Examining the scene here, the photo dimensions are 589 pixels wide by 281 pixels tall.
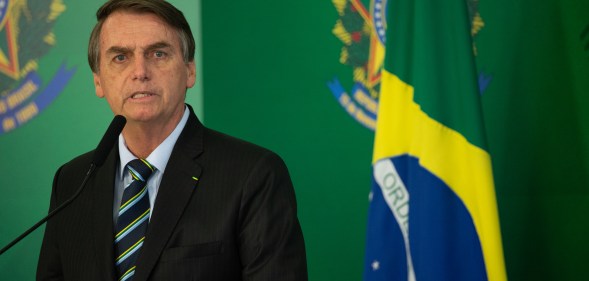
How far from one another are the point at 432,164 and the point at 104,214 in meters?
1.04

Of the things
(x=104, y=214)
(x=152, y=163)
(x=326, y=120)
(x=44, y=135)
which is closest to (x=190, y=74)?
(x=152, y=163)

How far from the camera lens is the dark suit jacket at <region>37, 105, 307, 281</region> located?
1.58m

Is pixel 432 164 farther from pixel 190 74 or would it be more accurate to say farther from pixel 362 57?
pixel 362 57

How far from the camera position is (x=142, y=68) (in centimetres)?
169

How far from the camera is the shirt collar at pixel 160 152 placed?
5.69 feet

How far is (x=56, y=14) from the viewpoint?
3080 millimetres

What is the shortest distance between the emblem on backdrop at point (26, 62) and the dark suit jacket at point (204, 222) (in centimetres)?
147

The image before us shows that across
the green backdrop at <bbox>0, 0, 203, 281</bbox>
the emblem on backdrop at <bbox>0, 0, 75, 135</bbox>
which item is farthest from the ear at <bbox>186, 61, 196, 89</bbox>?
the emblem on backdrop at <bbox>0, 0, 75, 135</bbox>

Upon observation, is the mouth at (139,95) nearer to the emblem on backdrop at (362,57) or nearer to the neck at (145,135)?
the neck at (145,135)

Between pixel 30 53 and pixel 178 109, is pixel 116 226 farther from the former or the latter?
pixel 30 53

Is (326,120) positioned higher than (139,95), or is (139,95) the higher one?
(326,120)

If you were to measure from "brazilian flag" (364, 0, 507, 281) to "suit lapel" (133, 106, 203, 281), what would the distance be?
75cm

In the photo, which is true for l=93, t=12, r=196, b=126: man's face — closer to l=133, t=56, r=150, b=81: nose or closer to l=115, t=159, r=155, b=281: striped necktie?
l=133, t=56, r=150, b=81: nose

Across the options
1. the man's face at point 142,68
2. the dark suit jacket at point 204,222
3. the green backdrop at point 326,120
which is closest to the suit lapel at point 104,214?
the dark suit jacket at point 204,222
